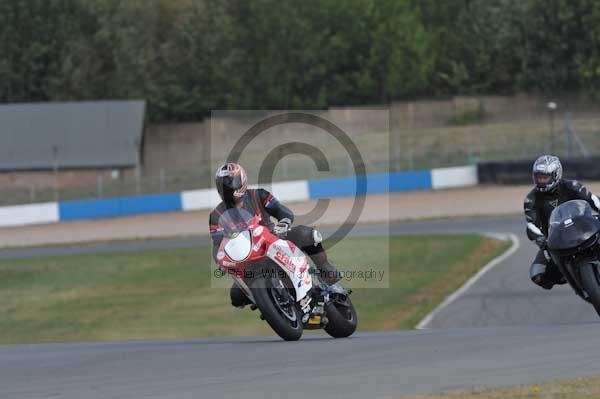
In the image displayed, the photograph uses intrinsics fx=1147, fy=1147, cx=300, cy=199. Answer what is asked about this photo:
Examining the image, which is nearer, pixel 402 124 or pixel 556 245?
pixel 556 245

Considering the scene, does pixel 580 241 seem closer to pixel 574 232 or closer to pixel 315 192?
pixel 574 232

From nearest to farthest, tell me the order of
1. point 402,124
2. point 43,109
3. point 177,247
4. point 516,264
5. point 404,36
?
point 516,264 < point 177,247 < point 43,109 < point 402,124 < point 404,36

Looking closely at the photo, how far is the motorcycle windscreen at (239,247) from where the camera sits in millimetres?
10680

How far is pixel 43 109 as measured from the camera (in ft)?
180

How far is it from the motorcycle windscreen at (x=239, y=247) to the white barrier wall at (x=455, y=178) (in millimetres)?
30073

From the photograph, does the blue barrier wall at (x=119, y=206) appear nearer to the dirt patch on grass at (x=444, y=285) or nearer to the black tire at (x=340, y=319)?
the dirt patch on grass at (x=444, y=285)

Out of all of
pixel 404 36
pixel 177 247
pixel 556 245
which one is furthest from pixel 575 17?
pixel 556 245

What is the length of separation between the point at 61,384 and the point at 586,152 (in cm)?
3494

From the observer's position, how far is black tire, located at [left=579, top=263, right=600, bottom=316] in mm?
11469

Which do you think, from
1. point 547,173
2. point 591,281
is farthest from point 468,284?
point 591,281

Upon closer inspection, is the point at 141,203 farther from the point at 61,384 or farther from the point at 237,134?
the point at 61,384

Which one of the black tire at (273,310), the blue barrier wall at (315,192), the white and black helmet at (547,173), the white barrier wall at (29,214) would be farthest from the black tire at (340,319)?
the white barrier wall at (29,214)

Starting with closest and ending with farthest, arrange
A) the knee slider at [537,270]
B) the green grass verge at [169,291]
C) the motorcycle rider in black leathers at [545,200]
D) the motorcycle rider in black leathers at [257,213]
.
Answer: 1. the motorcycle rider in black leathers at [257,213]
2. the motorcycle rider in black leathers at [545,200]
3. the knee slider at [537,270]
4. the green grass verge at [169,291]

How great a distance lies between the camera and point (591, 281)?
37.7 ft
